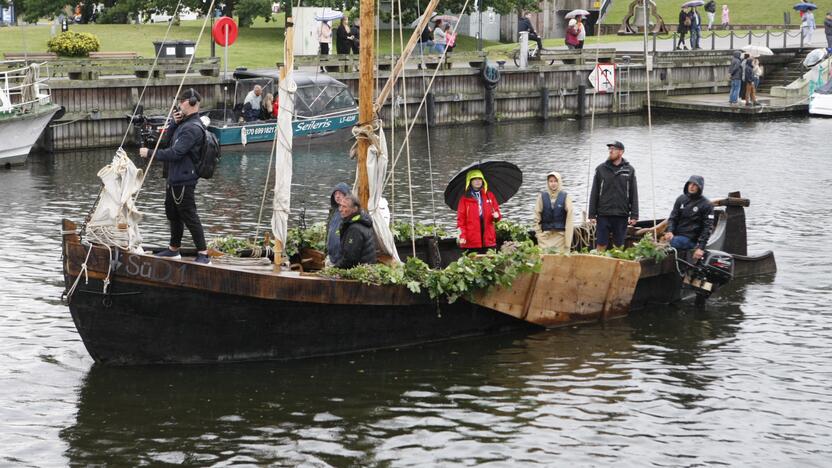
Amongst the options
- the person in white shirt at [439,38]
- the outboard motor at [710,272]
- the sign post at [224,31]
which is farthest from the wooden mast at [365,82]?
the person in white shirt at [439,38]

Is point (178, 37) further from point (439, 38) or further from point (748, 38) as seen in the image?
point (748, 38)

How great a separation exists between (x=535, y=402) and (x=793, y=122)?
3355cm

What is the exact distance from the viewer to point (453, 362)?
48.6 ft

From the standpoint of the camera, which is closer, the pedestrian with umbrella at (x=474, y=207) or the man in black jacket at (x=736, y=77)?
the pedestrian with umbrella at (x=474, y=207)

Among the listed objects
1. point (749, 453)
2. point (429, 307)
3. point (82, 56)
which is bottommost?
point (749, 453)

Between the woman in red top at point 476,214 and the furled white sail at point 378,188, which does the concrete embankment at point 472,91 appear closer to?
the woman in red top at point 476,214

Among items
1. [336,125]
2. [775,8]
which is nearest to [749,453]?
[336,125]

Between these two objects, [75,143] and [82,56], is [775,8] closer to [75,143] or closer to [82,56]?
[82,56]

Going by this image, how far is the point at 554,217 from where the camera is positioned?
1680 cm

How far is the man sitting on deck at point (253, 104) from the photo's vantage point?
34.9m

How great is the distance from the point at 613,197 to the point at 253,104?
775 inches

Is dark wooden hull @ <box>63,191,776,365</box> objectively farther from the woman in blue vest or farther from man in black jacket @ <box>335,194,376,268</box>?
the woman in blue vest

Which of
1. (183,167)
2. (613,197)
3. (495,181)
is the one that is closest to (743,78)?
(613,197)

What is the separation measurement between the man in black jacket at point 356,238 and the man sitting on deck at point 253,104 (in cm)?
2085
